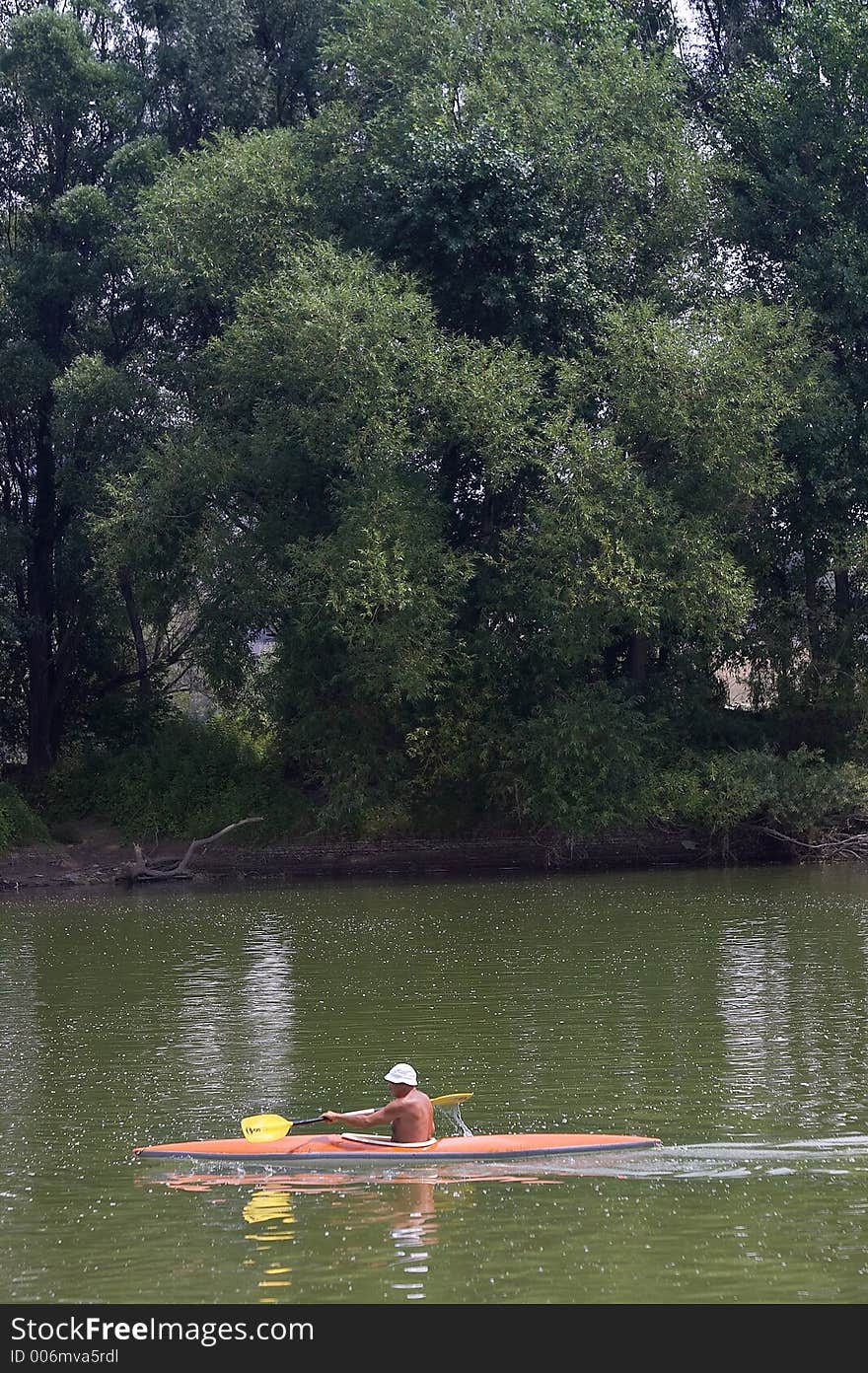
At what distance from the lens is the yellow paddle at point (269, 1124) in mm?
11383

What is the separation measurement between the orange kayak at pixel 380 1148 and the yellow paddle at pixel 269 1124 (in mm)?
54

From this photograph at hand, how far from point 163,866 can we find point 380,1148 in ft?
71.6

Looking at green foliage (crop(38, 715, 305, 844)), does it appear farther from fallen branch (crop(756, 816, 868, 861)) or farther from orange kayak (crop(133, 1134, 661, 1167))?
orange kayak (crop(133, 1134, 661, 1167))

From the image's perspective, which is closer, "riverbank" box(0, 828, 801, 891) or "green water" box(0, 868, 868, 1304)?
"green water" box(0, 868, 868, 1304)

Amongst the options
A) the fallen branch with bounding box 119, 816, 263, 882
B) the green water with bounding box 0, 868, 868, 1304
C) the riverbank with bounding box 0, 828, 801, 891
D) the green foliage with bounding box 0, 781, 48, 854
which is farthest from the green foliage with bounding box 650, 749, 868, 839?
the green foliage with bounding box 0, 781, 48, 854

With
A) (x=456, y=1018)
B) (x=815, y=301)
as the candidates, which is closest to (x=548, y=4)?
(x=815, y=301)

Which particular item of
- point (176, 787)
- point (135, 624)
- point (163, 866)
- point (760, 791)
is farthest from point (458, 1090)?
point (135, 624)

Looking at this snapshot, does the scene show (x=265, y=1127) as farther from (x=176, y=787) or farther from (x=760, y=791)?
(x=176, y=787)

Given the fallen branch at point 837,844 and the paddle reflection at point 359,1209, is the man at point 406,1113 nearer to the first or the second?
the paddle reflection at point 359,1209

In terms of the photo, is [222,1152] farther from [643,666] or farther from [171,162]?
[171,162]

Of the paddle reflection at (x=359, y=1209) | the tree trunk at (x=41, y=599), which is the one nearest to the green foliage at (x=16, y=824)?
the tree trunk at (x=41, y=599)

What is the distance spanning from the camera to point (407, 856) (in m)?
32.7

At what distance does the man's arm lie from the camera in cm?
1123

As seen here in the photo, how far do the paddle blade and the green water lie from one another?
0.34 metres
